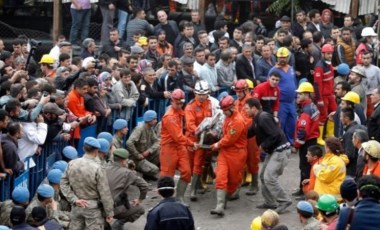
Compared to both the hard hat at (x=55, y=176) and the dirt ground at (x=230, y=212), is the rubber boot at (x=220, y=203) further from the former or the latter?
the hard hat at (x=55, y=176)

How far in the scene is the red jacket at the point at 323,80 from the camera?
20.8m

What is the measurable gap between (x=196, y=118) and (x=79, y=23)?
7559 mm

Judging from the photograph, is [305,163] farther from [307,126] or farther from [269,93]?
[269,93]

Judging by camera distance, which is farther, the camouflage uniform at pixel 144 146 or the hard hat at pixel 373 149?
the camouflage uniform at pixel 144 146

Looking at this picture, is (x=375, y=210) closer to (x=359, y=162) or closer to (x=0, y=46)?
(x=359, y=162)

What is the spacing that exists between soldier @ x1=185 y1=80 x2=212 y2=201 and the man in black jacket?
672mm

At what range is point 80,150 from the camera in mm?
17984

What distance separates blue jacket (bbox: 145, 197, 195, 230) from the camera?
42.5 feet

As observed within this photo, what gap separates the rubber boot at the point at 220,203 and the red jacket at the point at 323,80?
4.33m

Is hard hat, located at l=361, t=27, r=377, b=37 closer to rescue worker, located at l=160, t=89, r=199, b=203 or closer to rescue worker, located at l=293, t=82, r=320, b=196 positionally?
rescue worker, located at l=293, t=82, r=320, b=196

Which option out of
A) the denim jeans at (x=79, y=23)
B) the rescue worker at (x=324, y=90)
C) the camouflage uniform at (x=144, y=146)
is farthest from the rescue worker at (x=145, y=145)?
the denim jeans at (x=79, y=23)

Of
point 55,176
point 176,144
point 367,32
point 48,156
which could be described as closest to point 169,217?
point 55,176

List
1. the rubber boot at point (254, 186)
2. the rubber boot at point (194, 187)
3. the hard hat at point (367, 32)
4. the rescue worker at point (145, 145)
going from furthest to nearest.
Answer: the hard hat at point (367, 32) < the rescue worker at point (145, 145) < the rubber boot at point (254, 186) < the rubber boot at point (194, 187)

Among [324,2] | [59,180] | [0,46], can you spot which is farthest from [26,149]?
[324,2]
